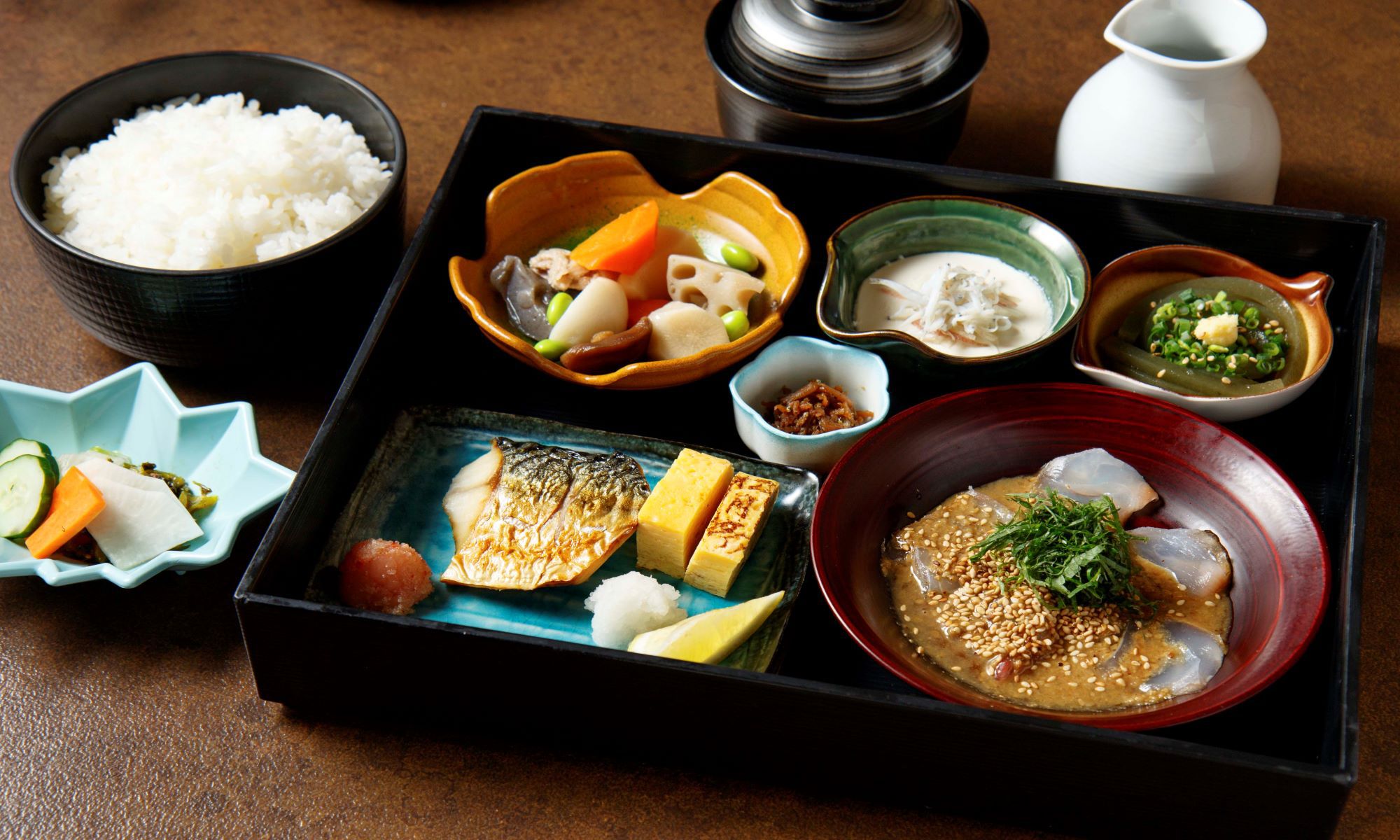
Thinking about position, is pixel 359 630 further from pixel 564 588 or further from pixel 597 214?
pixel 597 214

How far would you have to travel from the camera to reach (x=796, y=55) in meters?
2.34

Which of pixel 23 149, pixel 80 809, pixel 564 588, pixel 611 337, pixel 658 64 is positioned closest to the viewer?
pixel 80 809

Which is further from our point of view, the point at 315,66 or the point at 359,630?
the point at 315,66

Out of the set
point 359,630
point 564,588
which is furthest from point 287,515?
point 564,588

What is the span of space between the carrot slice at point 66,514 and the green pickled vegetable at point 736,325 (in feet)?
3.28

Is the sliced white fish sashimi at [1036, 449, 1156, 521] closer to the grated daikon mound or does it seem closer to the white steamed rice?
the grated daikon mound

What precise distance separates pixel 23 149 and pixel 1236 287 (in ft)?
7.01

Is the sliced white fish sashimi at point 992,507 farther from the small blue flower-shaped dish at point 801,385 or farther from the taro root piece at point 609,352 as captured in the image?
the taro root piece at point 609,352

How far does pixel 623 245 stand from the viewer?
2.20 m

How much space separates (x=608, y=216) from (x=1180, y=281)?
1.04m

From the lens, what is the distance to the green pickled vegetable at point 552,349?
208 centimetres

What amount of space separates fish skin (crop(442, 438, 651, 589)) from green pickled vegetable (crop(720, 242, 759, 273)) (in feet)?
1.64

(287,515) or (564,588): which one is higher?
(287,515)

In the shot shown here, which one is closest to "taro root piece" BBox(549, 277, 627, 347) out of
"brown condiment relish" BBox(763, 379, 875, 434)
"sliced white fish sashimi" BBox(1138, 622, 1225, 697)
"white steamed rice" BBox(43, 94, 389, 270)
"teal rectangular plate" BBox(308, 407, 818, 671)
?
"teal rectangular plate" BBox(308, 407, 818, 671)
